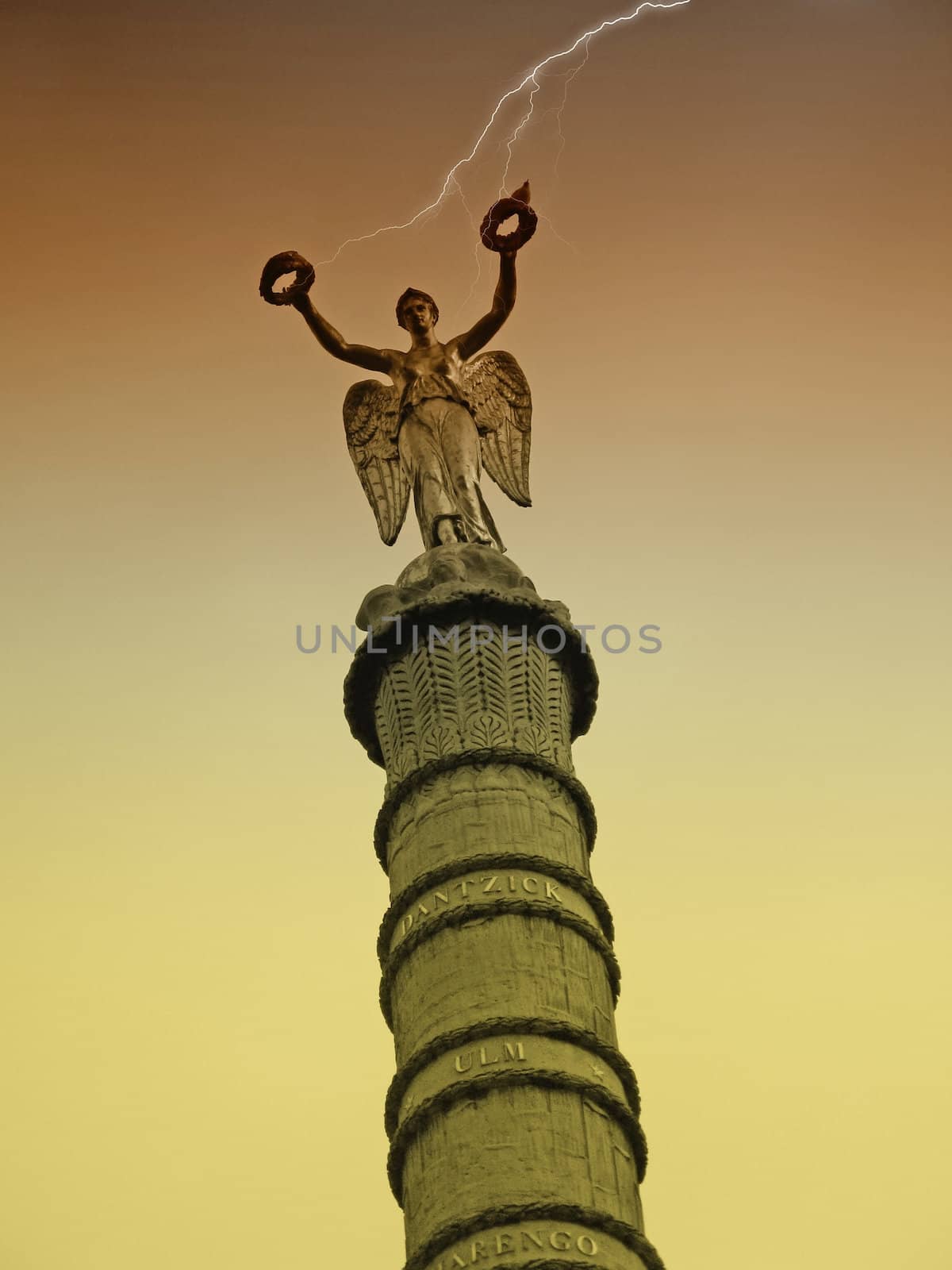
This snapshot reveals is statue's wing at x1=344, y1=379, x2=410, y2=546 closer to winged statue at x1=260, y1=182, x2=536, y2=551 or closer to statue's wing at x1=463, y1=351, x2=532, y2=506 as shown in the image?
winged statue at x1=260, y1=182, x2=536, y2=551

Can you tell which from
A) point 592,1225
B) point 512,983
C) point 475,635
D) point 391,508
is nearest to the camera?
point 592,1225

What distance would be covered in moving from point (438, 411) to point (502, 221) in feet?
5.14

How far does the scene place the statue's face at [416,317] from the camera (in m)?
14.1

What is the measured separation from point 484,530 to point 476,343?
1972 mm

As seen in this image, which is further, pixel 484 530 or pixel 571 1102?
pixel 484 530

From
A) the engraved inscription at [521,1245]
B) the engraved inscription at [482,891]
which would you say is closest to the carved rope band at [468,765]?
the engraved inscription at [482,891]

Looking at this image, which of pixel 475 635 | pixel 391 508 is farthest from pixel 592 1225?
pixel 391 508

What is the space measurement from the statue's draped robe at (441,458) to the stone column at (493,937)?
0.99 m

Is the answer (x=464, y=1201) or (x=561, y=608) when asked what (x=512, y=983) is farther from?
(x=561, y=608)

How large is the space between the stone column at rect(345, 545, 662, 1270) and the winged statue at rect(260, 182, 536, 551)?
1.26m

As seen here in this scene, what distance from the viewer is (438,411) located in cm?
1362

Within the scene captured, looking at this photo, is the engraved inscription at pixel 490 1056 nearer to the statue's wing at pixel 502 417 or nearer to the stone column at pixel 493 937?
the stone column at pixel 493 937

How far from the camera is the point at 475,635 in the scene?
11.3 metres

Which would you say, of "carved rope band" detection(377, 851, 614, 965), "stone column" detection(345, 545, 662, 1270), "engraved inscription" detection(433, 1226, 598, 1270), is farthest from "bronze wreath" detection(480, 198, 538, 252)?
"engraved inscription" detection(433, 1226, 598, 1270)
